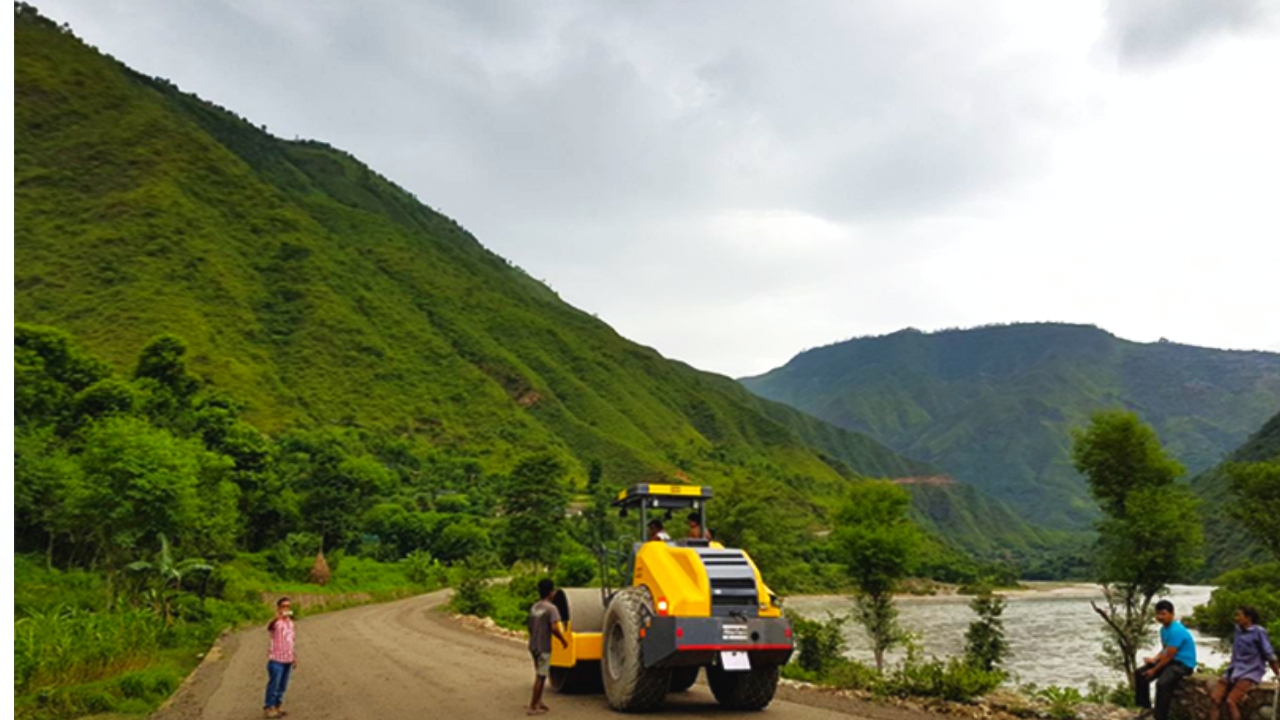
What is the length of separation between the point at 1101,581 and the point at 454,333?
14295 cm

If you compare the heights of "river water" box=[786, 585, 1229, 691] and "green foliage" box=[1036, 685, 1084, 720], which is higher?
"green foliage" box=[1036, 685, 1084, 720]

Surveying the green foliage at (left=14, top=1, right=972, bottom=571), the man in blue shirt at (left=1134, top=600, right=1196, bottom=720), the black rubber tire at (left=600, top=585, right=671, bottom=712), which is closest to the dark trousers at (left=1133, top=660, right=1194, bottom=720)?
the man in blue shirt at (left=1134, top=600, right=1196, bottom=720)

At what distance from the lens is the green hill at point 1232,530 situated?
303ft

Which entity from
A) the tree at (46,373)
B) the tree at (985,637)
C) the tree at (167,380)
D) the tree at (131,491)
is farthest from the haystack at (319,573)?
the tree at (985,637)

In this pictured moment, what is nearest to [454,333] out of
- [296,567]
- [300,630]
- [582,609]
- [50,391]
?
[296,567]

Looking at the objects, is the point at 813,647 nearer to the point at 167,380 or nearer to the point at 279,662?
the point at 279,662

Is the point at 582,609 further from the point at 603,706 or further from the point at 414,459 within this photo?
the point at 414,459

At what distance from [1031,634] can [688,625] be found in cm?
5870

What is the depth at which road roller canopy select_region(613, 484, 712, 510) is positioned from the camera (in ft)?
41.7

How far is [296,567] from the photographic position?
57688 millimetres

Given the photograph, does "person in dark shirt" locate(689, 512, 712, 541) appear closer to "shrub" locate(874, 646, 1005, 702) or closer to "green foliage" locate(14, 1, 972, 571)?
"shrub" locate(874, 646, 1005, 702)

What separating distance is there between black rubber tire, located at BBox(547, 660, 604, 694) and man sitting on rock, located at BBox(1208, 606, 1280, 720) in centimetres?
777

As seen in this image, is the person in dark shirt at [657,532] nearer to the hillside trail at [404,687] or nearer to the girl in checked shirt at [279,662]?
the hillside trail at [404,687]

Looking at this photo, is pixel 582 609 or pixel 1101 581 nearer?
pixel 582 609
